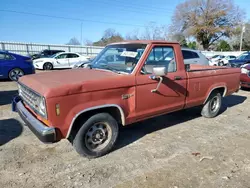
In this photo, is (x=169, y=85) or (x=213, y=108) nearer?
(x=169, y=85)

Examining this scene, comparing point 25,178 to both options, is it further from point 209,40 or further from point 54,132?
point 209,40

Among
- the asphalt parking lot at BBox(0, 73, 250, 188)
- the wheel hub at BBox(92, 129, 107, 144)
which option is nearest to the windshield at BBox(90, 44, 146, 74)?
the wheel hub at BBox(92, 129, 107, 144)

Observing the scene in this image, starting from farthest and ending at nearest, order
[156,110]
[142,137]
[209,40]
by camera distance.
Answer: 1. [209,40]
2. [142,137]
3. [156,110]

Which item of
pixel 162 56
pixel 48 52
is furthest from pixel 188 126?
pixel 48 52

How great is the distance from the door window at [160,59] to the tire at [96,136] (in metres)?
1.12

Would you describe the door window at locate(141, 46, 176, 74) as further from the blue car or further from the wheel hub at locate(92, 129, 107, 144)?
the blue car

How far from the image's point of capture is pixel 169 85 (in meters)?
4.07

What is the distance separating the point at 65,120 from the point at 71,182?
87cm

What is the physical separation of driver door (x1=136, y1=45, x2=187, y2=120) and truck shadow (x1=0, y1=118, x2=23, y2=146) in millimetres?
2618

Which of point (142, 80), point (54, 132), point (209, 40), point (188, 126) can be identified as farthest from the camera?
point (209, 40)

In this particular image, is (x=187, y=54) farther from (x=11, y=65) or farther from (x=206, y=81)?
(x=11, y=65)

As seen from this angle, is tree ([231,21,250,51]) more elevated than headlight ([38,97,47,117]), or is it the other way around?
tree ([231,21,250,51])

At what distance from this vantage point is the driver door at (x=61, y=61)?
16.9 meters

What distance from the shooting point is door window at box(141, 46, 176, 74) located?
3797 millimetres
